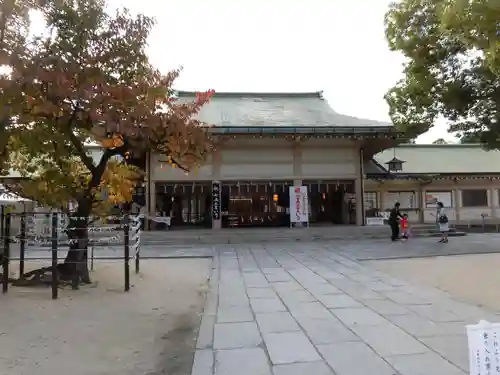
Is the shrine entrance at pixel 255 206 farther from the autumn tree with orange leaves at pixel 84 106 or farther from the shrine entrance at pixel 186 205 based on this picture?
the autumn tree with orange leaves at pixel 84 106

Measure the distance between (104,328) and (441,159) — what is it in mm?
22593

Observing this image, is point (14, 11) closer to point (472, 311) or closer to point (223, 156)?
point (472, 311)

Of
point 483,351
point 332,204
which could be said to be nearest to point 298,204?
point 332,204

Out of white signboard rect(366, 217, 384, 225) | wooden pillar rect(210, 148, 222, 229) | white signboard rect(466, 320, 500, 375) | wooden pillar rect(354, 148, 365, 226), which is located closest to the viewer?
white signboard rect(466, 320, 500, 375)

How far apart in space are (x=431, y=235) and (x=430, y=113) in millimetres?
7548

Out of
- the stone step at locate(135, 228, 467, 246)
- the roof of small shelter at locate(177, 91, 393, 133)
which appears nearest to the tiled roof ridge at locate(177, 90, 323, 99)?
the roof of small shelter at locate(177, 91, 393, 133)

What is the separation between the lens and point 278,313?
514 cm

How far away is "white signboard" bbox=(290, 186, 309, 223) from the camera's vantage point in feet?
53.7

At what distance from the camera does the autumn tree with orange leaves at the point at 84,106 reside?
19.6 ft

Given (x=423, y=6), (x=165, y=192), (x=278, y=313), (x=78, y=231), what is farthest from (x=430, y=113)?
(x=165, y=192)

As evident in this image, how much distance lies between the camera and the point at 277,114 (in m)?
19.1

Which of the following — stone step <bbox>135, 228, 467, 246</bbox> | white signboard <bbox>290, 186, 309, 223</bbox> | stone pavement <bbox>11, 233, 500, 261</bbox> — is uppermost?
white signboard <bbox>290, 186, 309, 223</bbox>

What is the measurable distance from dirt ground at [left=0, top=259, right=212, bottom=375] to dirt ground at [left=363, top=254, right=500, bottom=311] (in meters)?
3.82

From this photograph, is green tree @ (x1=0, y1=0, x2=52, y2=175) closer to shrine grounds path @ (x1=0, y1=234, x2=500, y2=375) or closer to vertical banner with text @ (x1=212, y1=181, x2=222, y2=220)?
shrine grounds path @ (x1=0, y1=234, x2=500, y2=375)
